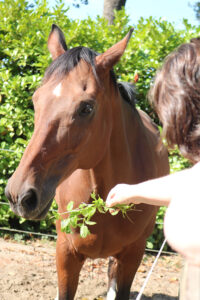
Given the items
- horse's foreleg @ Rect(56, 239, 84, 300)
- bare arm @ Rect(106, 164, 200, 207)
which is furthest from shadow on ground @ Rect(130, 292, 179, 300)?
bare arm @ Rect(106, 164, 200, 207)

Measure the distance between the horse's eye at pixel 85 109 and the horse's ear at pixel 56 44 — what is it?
0.72 meters

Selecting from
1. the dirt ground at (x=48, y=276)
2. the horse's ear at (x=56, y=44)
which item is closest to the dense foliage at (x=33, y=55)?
the dirt ground at (x=48, y=276)

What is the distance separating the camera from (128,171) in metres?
2.83

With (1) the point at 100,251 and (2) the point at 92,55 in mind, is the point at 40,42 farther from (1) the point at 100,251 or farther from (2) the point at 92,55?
(1) the point at 100,251

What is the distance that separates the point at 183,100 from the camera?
122cm

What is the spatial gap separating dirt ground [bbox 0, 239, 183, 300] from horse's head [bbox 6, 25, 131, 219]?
202cm

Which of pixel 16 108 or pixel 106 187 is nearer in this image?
pixel 106 187

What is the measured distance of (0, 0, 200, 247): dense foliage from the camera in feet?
16.3

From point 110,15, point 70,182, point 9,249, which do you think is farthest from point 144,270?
point 110,15

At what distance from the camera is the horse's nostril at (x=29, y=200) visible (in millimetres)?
1970

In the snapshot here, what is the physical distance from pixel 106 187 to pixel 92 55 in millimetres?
938

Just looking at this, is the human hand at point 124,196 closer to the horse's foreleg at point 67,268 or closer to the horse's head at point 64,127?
the horse's head at point 64,127

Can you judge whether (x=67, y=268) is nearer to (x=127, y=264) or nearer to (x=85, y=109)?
(x=127, y=264)

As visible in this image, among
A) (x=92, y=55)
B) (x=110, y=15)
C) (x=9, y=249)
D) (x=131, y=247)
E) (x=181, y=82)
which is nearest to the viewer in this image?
(x=181, y=82)
